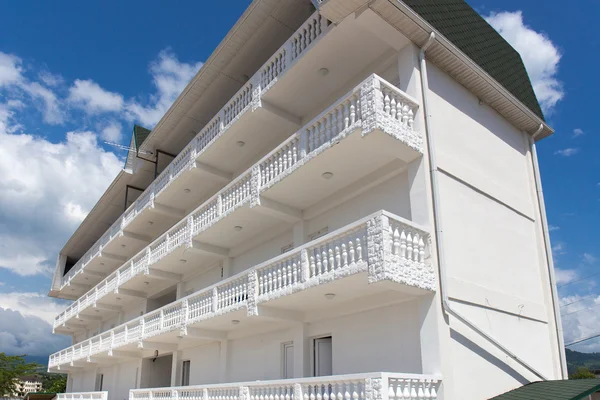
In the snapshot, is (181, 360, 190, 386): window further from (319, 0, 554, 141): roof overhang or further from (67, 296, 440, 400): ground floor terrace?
(319, 0, 554, 141): roof overhang

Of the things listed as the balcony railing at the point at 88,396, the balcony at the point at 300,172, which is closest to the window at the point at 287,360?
the balcony at the point at 300,172

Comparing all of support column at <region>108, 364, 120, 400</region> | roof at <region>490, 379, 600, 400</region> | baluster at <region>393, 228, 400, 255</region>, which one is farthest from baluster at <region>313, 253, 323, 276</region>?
support column at <region>108, 364, 120, 400</region>

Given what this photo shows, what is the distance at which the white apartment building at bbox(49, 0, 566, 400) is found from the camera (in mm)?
12625

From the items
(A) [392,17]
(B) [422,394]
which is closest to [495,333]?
(B) [422,394]

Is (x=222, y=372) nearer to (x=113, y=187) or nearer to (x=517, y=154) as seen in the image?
(x=517, y=154)

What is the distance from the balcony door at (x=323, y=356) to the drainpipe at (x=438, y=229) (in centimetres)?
441

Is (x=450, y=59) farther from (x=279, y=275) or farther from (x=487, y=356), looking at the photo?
(x=487, y=356)

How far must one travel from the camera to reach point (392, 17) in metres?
13.8

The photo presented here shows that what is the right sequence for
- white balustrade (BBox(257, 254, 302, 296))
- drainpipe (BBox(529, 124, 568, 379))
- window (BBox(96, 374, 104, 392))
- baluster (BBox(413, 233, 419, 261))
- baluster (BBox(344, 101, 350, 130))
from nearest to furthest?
baluster (BBox(413, 233, 419, 261)) → baluster (BBox(344, 101, 350, 130)) → white balustrade (BBox(257, 254, 302, 296)) → drainpipe (BBox(529, 124, 568, 379)) → window (BBox(96, 374, 104, 392))

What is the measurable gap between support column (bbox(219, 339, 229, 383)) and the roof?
10.2 meters

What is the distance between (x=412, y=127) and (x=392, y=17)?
111 inches

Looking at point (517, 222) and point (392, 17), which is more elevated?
point (392, 17)

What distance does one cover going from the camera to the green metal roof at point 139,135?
29.7m

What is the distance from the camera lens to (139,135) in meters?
30.3
